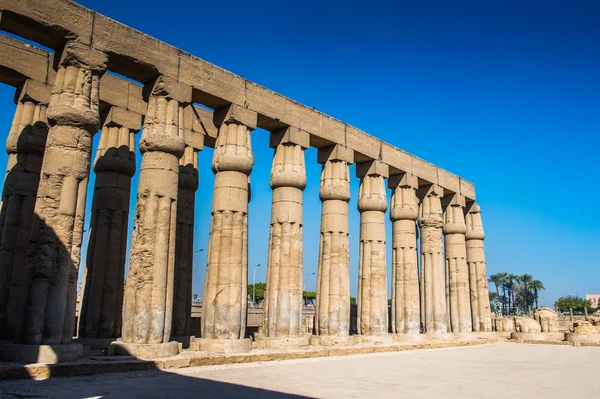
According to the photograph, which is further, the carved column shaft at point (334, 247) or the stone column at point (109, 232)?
the carved column shaft at point (334, 247)

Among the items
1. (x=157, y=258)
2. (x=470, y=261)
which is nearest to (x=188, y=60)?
(x=157, y=258)

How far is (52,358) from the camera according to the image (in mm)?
9648

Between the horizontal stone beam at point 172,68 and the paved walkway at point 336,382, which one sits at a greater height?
the horizontal stone beam at point 172,68

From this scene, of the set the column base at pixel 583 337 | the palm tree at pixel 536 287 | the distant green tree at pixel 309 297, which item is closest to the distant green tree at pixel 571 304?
the palm tree at pixel 536 287

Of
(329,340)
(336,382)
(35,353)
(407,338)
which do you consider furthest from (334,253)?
(35,353)

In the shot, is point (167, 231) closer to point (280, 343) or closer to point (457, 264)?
point (280, 343)

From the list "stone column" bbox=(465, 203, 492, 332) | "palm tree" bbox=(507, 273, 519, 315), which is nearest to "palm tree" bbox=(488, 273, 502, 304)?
"palm tree" bbox=(507, 273, 519, 315)

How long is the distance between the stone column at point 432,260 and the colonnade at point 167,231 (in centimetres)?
6

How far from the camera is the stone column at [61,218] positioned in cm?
986

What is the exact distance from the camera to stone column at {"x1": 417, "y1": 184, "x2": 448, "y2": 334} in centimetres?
2044

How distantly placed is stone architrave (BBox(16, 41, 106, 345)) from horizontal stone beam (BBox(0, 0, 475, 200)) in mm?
622

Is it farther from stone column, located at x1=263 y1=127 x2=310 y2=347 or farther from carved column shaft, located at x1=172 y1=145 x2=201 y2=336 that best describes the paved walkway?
carved column shaft, located at x1=172 y1=145 x2=201 y2=336

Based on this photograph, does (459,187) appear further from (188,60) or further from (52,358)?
(52,358)

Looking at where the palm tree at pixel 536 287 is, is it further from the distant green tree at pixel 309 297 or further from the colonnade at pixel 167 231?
the colonnade at pixel 167 231
